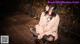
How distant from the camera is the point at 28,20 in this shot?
2939 mm

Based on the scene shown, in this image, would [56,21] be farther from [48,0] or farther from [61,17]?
[48,0]

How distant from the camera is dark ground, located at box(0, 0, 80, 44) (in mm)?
2900

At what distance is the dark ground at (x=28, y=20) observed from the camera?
2.90 meters

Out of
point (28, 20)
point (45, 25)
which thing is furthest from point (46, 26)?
point (28, 20)

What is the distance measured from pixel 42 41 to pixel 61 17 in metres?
0.49

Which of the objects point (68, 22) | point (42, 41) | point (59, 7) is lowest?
point (42, 41)

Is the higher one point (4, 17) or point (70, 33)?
point (4, 17)

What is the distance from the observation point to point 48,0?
2.98 metres

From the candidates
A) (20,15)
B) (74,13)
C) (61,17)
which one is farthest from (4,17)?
(74,13)

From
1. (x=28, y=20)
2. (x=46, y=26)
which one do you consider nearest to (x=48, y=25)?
(x=46, y=26)

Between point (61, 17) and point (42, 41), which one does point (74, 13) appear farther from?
point (42, 41)

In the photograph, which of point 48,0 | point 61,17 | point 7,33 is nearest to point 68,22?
point 61,17

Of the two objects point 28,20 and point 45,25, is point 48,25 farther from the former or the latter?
point 28,20

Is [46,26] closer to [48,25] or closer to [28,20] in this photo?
[48,25]
